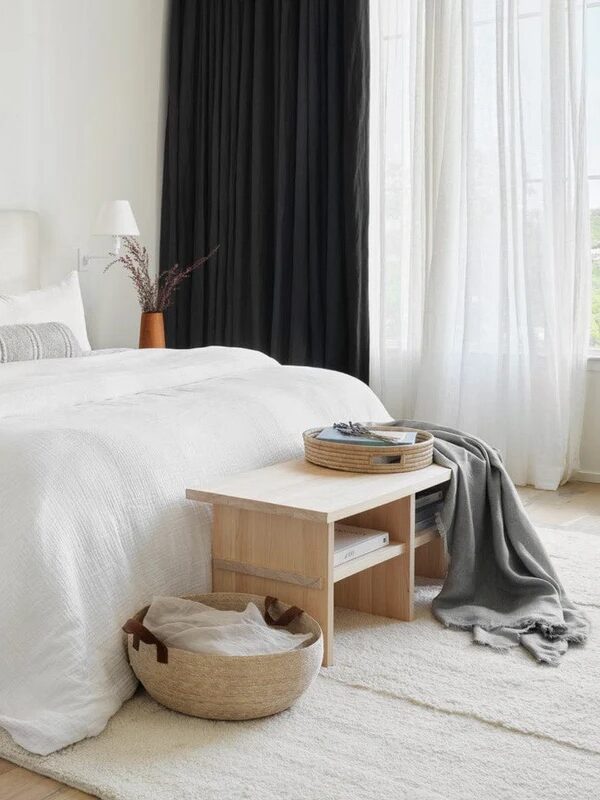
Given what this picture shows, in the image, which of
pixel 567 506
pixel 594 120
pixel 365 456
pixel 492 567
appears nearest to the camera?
pixel 365 456

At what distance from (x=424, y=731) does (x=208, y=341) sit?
353 centimetres

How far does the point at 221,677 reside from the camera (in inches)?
79.0

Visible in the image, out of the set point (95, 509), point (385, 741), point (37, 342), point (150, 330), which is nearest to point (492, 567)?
point (385, 741)

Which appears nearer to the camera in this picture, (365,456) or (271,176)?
(365,456)

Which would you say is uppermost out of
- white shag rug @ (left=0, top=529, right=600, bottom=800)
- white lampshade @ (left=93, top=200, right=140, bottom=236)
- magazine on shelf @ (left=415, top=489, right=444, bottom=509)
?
white lampshade @ (left=93, top=200, right=140, bottom=236)

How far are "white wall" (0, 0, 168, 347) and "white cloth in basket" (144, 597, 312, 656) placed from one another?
2799 millimetres

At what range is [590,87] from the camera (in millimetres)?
4527

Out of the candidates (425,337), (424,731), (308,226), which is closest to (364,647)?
(424,731)

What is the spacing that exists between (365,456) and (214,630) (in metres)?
0.71

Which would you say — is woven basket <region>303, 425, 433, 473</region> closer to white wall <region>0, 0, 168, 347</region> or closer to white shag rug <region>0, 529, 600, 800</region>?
white shag rug <region>0, 529, 600, 800</region>

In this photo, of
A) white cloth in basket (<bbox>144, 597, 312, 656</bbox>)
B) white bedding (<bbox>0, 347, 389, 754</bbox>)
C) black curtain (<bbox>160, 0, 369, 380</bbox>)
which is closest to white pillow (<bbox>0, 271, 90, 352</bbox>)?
white bedding (<bbox>0, 347, 389, 754</bbox>)

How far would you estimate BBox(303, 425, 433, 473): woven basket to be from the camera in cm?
262

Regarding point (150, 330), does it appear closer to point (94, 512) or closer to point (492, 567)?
point (492, 567)

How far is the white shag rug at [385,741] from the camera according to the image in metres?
1.83
